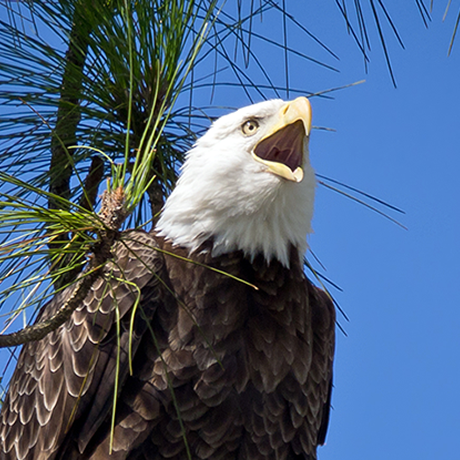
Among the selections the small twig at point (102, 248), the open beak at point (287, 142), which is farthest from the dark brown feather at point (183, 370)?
the small twig at point (102, 248)

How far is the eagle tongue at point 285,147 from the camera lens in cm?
284

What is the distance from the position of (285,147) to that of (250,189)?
242 mm

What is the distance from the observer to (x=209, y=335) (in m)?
2.68

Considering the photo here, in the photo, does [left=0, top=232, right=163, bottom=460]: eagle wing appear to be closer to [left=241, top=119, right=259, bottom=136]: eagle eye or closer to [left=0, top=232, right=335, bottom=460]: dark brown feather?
[left=0, top=232, right=335, bottom=460]: dark brown feather

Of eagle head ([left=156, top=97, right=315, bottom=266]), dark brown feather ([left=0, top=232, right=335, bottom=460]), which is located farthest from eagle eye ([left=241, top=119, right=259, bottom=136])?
dark brown feather ([left=0, top=232, right=335, bottom=460])

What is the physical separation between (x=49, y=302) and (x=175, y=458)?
876 mm

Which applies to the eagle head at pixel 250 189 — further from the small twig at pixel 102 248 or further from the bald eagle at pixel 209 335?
the small twig at pixel 102 248

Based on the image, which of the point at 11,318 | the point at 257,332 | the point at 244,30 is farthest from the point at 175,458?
the point at 244,30

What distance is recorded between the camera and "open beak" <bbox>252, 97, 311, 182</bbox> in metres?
2.75

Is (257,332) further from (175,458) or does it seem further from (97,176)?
(97,176)

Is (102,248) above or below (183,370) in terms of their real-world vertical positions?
above

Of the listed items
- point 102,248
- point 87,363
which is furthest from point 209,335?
point 102,248

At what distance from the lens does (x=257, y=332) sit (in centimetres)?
277

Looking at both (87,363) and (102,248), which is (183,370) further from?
(102,248)
